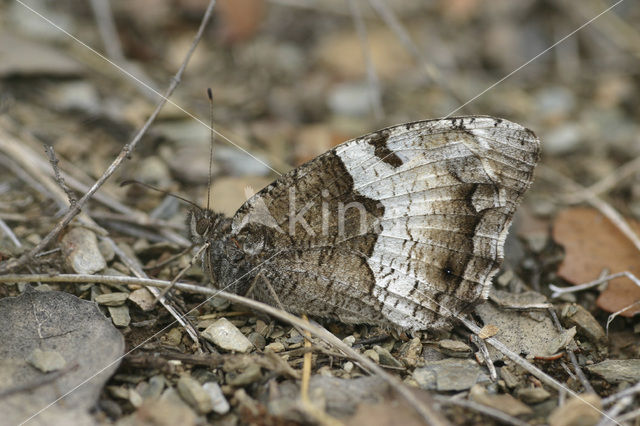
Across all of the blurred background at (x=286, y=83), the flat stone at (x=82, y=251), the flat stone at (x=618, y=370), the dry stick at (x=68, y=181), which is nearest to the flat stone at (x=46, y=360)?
the flat stone at (x=82, y=251)

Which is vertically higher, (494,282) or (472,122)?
(472,122)

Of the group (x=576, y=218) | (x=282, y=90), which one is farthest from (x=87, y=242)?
(x=576, y=218)

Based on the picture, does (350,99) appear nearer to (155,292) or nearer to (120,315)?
(155,292)

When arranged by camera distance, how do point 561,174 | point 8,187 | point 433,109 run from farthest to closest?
point 433,109 < point 561,174 < point 8,187

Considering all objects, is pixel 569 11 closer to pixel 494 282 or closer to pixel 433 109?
pixel 433 109

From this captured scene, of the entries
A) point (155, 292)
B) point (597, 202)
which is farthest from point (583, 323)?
point (155, 292)

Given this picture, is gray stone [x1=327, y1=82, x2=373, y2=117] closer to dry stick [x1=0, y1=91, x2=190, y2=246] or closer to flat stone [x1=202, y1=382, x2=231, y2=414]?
dry stick [x1=0, y1=91, x2=190, y2=246]

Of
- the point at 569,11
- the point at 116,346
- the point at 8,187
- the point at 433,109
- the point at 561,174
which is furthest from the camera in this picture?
the point at 569,11

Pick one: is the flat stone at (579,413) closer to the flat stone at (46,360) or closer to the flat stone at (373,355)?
the flat stone at (373,355)
